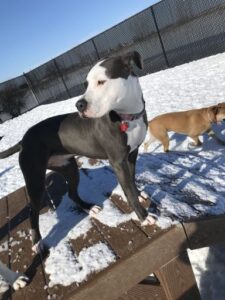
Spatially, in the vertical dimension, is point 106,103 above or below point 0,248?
above

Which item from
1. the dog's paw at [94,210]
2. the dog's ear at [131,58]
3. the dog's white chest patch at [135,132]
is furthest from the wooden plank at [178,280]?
the dog's ear at [131,58]

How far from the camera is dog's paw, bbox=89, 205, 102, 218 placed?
3.59 m

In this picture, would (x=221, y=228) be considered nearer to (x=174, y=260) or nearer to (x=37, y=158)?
(x=174, y=260)

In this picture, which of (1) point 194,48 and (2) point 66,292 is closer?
(2) point 66,292

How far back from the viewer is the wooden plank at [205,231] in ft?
9.46

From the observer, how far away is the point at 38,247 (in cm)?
330

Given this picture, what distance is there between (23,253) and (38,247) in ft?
0.57

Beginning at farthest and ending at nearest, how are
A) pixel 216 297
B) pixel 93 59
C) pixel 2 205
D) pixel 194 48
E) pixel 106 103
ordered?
pixel 93 59 → pixel 194 48 → pixel 2 205 → pixel 216 297 → pixel 106 103

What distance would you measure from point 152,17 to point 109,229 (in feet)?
43.5

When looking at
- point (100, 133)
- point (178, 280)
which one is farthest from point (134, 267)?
point (100, 133)

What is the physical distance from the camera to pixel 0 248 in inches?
143

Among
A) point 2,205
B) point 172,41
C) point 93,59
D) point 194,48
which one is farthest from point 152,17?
point 2,205

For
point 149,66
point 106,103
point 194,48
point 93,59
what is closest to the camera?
point 106,103

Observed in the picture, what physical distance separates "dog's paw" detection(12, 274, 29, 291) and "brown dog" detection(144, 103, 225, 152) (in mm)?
3651
